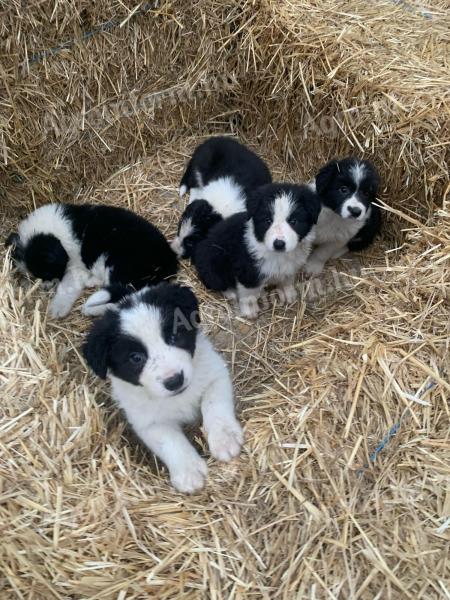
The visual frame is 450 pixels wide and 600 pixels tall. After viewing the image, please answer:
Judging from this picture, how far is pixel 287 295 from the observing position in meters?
3.98

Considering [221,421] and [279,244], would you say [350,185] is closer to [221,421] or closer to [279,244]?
[279,244]

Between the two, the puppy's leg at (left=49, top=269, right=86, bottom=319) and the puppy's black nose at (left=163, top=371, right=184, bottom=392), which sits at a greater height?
the puppy's black nose at (left=163, top=371, right=184, bottom=392)

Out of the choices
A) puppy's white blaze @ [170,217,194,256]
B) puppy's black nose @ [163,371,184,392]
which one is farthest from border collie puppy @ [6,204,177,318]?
puppy's black nose @ [163,371,184,392]

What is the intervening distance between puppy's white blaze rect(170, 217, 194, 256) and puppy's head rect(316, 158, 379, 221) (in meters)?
1.04

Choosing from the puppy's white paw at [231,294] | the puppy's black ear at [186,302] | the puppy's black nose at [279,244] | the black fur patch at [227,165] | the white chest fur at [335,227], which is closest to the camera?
the puppy's black ear at [186,302]

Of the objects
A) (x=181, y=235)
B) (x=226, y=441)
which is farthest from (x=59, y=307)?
(x=226, y=441)

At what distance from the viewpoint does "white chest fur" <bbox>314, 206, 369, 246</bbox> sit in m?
3.90

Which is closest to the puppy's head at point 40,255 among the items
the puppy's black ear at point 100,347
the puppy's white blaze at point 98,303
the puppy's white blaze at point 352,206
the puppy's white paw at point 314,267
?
the puppy's white blaze at point 98,303

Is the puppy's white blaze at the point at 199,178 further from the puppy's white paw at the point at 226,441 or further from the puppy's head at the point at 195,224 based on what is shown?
the puppy's white paw at the point at 226,441

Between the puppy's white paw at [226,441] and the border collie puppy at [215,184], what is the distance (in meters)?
1.72

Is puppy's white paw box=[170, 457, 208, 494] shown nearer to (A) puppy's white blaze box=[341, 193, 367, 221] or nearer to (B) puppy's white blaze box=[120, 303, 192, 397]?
(B) puppy's white blaze box=[120, 303, 192, 397]

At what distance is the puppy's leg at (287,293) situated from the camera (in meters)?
3.97

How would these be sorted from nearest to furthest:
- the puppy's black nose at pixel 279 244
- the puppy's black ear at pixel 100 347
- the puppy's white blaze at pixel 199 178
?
the puppy's black ear at pixel 100 347
the puppy's black nose at pixel 279 244
the puppy's white blaze at pixel 199 178

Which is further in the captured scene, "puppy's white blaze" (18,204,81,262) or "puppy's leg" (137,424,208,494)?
"puppy's white blaze" (18,204,81,262)
